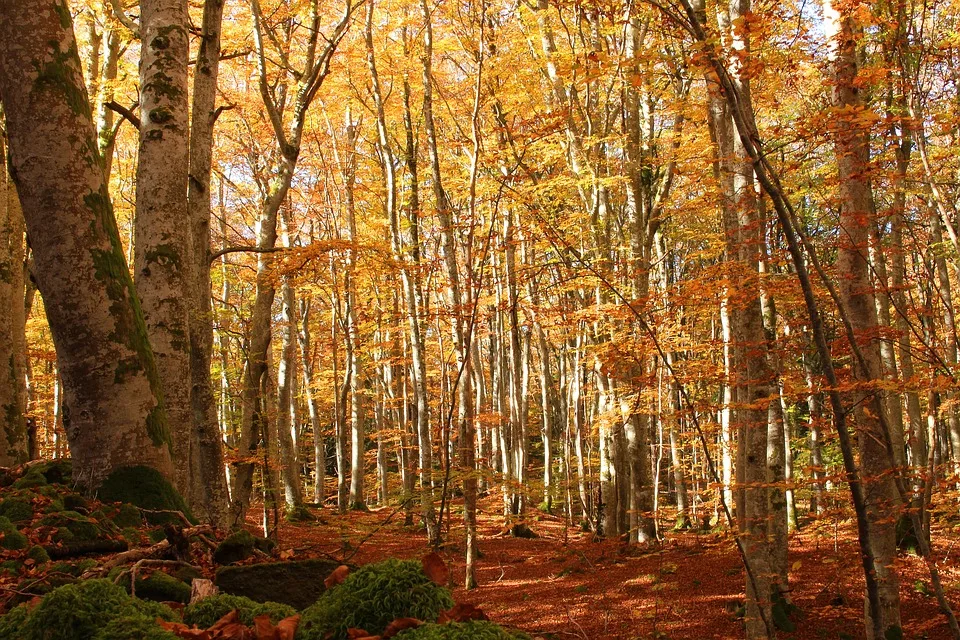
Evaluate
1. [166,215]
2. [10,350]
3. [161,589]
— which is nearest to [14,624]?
[161,589]

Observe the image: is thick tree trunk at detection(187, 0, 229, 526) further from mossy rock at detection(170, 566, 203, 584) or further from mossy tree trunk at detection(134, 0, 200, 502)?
mossy rock at detection(170, 566, 203, 584)

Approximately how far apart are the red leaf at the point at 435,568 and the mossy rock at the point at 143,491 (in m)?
2.28

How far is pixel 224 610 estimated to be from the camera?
170cm

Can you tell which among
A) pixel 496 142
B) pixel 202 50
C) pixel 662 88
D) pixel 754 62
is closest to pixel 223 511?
pixel 202 50

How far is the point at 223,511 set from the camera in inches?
231

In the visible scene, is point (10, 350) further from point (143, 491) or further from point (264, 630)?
point (264, 630)

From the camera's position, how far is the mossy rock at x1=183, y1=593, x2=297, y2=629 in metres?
1.66

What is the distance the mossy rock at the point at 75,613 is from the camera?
1430 millimetres

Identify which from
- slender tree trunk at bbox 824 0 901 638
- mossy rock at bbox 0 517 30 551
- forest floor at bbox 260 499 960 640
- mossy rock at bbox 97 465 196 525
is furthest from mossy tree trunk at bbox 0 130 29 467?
slender tree trunk at bbox 824 0 901 638

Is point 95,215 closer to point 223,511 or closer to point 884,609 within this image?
point 223,511

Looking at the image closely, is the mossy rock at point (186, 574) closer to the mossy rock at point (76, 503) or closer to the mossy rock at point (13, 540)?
the mossy rock at point (13, 540)

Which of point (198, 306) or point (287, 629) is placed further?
point (198, 306)

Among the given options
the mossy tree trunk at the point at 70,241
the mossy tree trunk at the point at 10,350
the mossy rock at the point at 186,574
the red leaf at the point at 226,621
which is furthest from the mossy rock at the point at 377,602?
the mossy tree trunk at the point at 10,350

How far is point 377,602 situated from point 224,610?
490 mm
